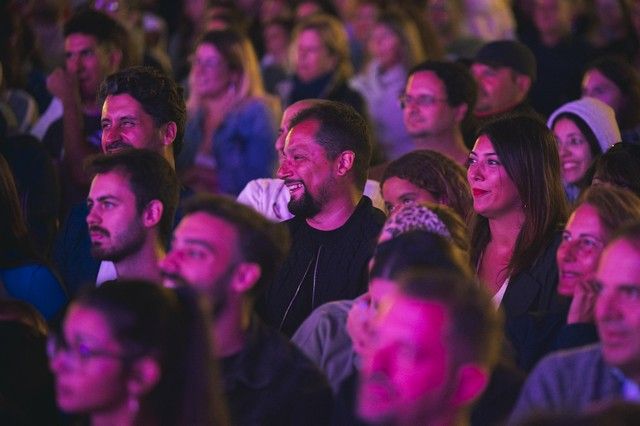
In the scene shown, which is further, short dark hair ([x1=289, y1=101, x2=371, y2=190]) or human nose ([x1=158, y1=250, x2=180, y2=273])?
short dark hair ([x1=289, y1=101, x2=371, y2=190])

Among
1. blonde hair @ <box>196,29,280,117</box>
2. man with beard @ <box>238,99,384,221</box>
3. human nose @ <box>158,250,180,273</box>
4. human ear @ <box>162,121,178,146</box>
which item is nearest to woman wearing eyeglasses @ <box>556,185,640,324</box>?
human nose @ <box>158,250,180,273</box>

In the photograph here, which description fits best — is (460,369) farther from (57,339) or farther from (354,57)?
(354,57)

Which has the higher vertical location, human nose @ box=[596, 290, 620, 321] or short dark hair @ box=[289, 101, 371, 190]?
short dark hair @ box=[289, 101, 371, 190]

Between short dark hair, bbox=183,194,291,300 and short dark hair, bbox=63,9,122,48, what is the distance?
297cm

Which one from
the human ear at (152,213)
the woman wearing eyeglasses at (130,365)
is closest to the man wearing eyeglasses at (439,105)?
the human ear at (152,213)

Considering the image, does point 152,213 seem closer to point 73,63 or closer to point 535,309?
point 535,309

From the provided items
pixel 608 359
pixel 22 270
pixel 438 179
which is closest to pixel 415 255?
pixel 608 359

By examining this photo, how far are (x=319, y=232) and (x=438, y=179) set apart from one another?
512 mm

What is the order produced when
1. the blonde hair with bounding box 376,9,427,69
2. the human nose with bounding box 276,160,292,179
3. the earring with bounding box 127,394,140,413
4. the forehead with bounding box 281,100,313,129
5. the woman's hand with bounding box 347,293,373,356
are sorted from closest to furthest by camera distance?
1. the earring with bounding box 127,394,140,413
2. the woman's hand with bounding box 347,293,373,356
3. the human nose with bounding box 276,160,292,179
4. the forehead with bounding box 281,100,313,129
5. the blonde hair with bounding box 376,9,427,69

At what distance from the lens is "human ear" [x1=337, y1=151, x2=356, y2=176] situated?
4762 millimetres

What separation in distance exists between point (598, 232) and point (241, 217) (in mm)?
1051

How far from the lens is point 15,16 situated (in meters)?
7.20

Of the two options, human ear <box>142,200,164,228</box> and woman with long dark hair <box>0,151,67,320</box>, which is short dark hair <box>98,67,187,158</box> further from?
human ear <box>142,200,164,228</box>

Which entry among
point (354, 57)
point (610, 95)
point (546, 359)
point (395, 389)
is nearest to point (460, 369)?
point (395, 389)
